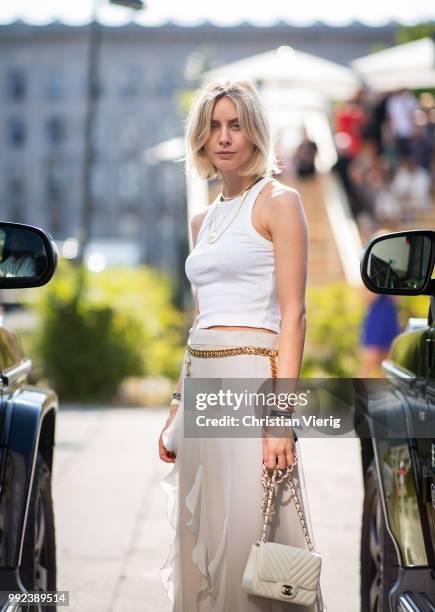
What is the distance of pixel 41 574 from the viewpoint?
4.25 m

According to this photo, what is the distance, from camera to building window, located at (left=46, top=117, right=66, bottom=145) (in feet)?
278

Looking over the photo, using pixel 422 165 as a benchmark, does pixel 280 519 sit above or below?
below

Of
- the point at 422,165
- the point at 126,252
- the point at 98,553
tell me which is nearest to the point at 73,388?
the point at 422,165

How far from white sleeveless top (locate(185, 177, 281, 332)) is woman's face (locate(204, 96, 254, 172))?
12 centimetres

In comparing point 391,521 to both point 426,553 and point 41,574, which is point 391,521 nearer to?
point 426,553

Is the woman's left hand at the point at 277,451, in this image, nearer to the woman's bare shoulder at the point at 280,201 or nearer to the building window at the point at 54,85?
the woman's bare shoulder at the point at 280,201

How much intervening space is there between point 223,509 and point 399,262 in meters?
0.90

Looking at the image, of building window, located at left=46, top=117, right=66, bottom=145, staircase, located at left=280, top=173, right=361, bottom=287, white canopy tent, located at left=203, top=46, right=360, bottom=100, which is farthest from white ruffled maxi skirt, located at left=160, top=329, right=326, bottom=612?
building window, located at left=46, top=117, right=66, bottom=145

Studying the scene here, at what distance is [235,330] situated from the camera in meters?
3.69

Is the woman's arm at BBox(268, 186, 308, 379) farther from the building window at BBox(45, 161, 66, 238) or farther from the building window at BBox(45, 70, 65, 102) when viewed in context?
the building window at BBox(45, 70, 65, 102)

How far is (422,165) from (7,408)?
18166 millimetres

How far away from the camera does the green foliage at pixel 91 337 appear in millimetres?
16125

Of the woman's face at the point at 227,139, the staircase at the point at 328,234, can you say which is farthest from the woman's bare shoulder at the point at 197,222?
the staircase at the point at 328,234

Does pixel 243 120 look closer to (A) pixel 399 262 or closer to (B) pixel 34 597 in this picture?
(A) pixel 399 262
